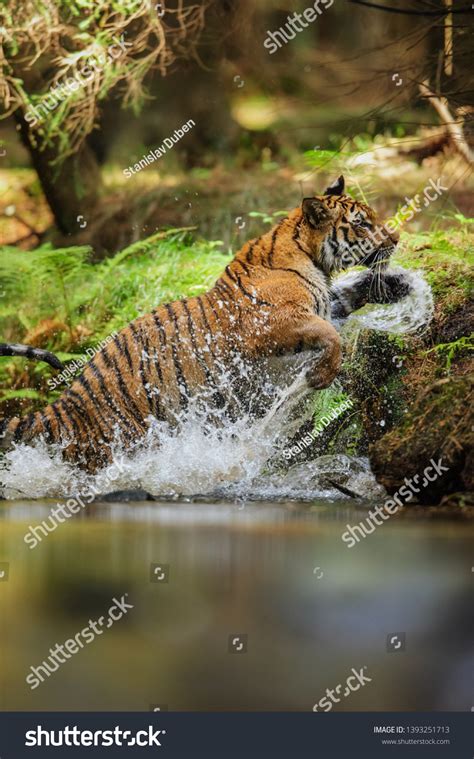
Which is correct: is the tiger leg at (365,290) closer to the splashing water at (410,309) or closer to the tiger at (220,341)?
the splashing water at (410,309)

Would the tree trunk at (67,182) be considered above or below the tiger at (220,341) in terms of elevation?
below

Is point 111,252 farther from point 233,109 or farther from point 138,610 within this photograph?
point 138,610

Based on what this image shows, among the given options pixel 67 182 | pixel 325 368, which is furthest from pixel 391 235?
pixel 67 182

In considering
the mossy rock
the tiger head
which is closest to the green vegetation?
the tiger head

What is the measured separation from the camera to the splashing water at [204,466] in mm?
5508

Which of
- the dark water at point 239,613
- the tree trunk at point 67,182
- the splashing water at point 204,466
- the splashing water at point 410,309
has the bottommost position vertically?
the tree trunk at point 67,182

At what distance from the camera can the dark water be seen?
3035mm

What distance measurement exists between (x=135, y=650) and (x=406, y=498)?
212cm

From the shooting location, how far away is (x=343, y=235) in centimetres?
593

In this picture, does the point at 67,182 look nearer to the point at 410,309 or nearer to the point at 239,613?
the point at 410,309

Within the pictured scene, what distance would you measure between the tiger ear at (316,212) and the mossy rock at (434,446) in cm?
137

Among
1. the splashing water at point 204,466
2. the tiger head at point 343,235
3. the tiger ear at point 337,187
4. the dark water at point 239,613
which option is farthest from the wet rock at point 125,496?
the tiger ear at point 337,187

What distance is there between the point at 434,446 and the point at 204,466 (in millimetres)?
1348

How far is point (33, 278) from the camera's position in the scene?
842cm
